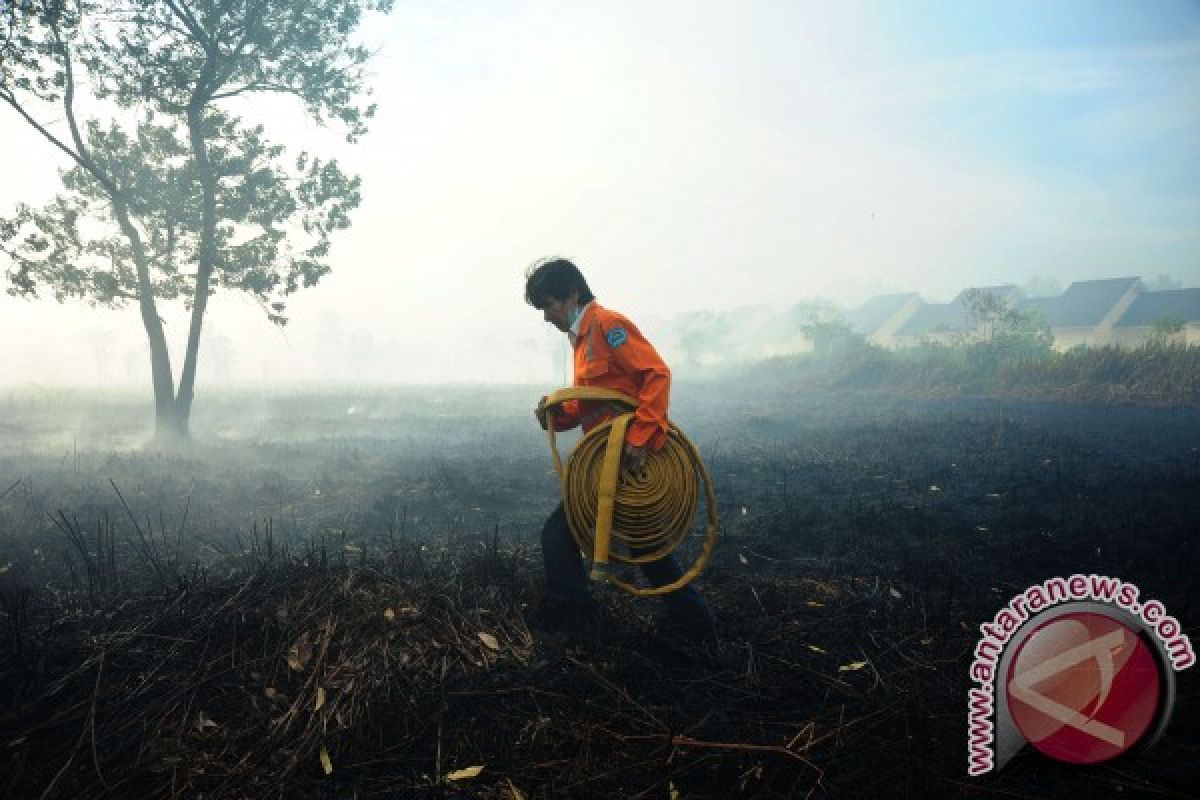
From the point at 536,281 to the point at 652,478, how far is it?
1.23m

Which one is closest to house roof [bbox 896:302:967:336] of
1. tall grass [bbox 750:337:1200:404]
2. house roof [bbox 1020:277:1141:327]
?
house roof [bbox 1020:277:1141:327]

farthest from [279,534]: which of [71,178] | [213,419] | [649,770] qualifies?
[213,419]

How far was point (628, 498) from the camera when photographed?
3184 mm

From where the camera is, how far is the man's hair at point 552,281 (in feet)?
10.9

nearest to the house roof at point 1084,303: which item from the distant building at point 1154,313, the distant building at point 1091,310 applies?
the distant building at point 1091,310

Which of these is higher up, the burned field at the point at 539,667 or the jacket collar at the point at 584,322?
the jacket collar at the point at 584,322

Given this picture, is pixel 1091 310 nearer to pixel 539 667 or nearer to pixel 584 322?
pixel 584 322

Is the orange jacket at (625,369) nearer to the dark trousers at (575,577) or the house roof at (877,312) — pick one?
the dark trousers at (575,577)

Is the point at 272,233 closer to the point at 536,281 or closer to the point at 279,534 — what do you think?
the point at 279,534

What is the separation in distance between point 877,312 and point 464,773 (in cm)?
6995

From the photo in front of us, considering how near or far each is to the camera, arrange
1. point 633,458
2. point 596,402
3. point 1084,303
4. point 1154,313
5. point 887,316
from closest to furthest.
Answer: point 633,458
point 596,402
point 1154,313
point 1084,303
point 887,316

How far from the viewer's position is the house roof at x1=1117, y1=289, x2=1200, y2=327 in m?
41.3

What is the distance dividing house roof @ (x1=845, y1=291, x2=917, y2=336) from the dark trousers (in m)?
62.6

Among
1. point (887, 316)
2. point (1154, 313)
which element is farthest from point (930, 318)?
point (1154, 313)
